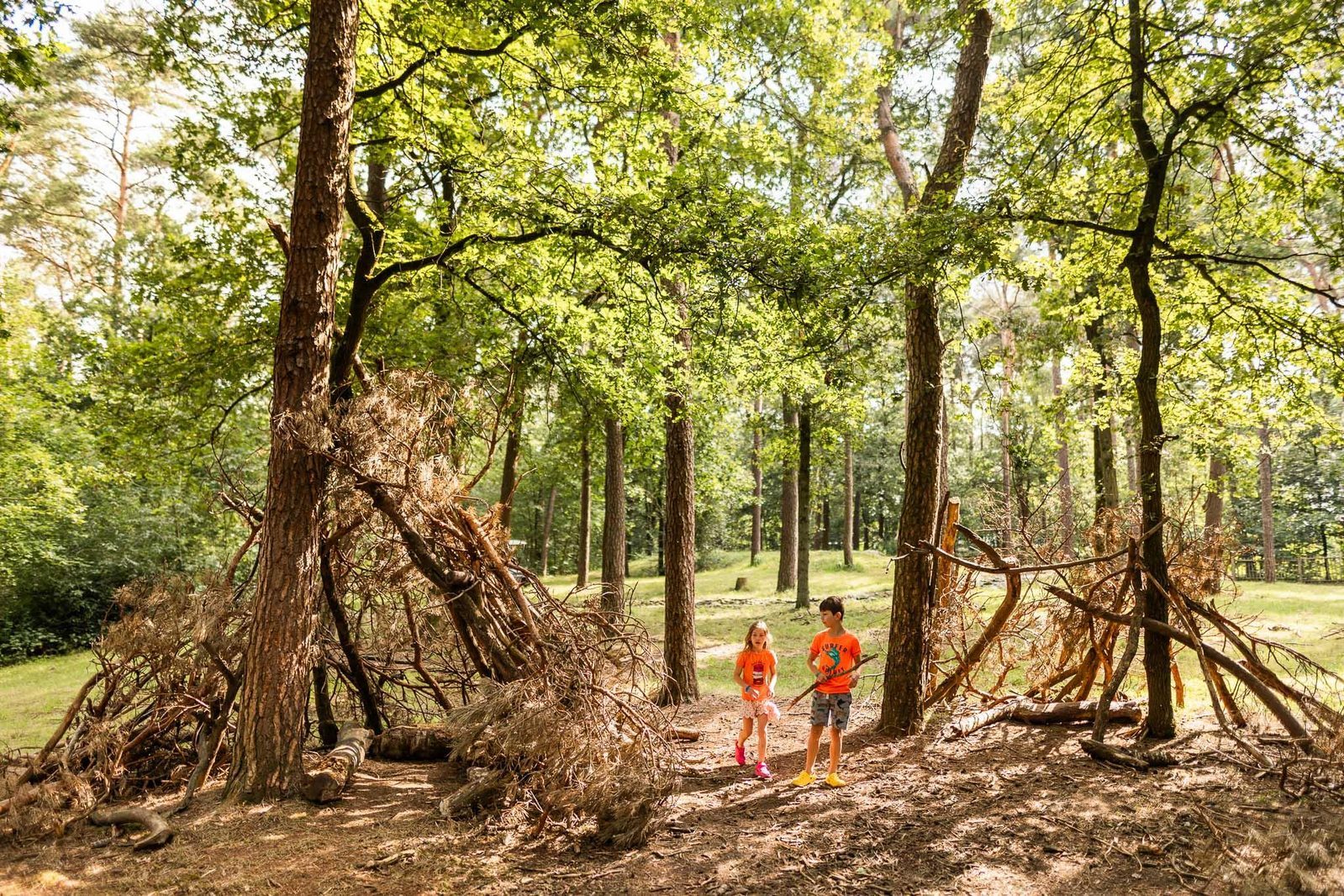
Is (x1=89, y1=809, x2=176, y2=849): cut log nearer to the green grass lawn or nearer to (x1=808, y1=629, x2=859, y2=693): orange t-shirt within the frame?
the green grass lawn

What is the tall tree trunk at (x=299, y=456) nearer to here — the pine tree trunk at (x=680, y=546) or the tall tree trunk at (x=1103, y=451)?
the pine tree trunk at (x=680, y=546)

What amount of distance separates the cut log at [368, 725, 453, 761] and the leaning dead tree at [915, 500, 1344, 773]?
5.10 metres

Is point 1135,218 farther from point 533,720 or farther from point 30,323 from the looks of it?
point 30,323

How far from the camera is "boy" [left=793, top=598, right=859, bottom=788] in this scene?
579 centimetres

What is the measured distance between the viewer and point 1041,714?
6.94m

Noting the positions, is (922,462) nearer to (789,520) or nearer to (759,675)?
(759,675)

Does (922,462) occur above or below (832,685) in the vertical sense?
above

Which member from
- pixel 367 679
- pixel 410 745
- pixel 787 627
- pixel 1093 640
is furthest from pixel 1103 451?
pixel 367 679

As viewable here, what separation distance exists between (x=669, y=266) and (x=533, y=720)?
4306 mm

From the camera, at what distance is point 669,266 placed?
671 cm

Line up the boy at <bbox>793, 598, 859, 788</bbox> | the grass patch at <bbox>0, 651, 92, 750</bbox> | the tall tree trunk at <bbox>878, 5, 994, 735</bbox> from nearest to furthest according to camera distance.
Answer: the boy at <bbox>793, 598, 859, 788</bbox> < the tall tree trunk at <bbox>878, 5, 994, 735</bbox> < the grass patch at <bbox>0, 651, 92, 750</bbox>

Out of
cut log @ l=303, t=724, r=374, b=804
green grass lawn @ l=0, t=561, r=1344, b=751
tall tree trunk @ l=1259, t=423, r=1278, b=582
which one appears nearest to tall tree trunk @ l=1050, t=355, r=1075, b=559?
green grass lawn @ l=0, t=561, r=1344, b=751

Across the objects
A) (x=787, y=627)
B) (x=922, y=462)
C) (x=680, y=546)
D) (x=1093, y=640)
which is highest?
(x=922, y=462)

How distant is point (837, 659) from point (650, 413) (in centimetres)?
535
